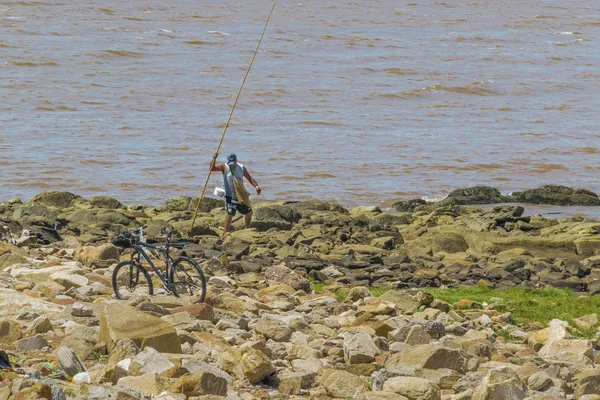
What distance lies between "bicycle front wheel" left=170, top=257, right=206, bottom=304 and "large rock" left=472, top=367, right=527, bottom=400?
12.5 ft

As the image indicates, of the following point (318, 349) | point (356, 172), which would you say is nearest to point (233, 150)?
point (356, 172)

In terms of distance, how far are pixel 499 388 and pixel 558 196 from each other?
18314 millimetres

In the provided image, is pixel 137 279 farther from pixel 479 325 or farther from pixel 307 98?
pixel 307 98

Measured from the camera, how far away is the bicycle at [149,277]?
11016mm

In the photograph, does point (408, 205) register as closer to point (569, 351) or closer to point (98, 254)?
point (98, 254)

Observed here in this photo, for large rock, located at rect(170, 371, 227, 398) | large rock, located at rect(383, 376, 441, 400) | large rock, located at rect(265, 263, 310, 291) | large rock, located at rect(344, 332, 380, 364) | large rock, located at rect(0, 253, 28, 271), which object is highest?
large rock, located at rect(170, 371, 227, 398)

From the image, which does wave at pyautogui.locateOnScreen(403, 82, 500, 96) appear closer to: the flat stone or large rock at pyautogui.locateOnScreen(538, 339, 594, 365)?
large rock at pyautogui.locateOnScreen(538, 339, 594, 365)

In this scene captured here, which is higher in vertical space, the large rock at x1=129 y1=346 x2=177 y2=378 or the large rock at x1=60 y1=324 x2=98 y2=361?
the large rock at x1=129 y1=346 x2=177 y2=378

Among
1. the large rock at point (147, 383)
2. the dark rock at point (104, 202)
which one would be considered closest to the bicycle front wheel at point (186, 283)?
the large rock at point (147, 383)

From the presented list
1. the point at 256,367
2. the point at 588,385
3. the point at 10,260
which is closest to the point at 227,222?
the point at 10,260

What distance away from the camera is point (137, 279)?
36.6 ft

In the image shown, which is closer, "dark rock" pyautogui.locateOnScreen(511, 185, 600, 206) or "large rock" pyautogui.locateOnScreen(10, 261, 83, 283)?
"large rock" pyautogui.locateOnScreen(10, 261, 83, 283)

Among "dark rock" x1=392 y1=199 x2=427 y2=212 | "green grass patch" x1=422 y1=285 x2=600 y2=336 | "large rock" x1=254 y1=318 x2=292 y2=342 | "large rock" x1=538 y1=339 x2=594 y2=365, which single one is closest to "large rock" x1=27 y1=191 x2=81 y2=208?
"dark rock" x1=392 y1=199 x2=427 y2=212

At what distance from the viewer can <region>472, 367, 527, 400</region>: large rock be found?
7.68m
